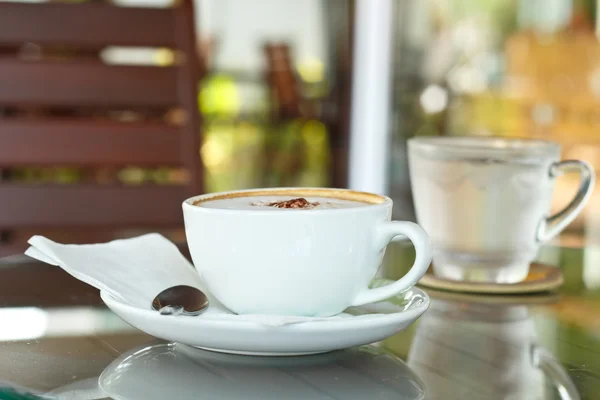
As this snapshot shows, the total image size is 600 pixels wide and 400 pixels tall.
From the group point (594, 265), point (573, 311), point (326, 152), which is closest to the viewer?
point (573, 311)

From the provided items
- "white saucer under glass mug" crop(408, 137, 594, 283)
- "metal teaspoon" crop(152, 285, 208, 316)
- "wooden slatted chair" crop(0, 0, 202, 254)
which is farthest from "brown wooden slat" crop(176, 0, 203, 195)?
"metal teaspoon" crop(152, 285, 208, 316)

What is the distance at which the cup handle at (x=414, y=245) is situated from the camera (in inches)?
17.1

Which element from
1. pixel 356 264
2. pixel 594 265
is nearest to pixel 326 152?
pixel 594 265

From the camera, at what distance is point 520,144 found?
25.5 inches

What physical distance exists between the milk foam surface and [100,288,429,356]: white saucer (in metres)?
0.07

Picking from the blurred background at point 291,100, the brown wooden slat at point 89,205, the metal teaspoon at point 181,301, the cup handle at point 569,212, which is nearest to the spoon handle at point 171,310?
the metal teaspoon at point 181,301

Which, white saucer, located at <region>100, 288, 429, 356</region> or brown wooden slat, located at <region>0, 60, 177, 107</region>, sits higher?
brown wooden slat, located at <region>0, 60, 177, 107</region>

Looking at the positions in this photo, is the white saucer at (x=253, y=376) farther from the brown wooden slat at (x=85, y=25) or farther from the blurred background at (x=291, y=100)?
the brown wooden slat at (x=85, y=25)

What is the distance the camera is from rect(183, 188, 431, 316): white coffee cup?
419mm

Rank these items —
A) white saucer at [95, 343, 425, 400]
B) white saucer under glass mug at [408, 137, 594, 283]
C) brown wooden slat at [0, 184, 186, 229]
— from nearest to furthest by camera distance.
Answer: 1. white saucer at [95, 343, 425, 400]
2. white saucer under glass mug at [408, 137, 594, 283]
3. brown wooden slat at [0, 184, 186, 229]

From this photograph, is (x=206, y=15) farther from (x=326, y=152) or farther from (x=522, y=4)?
(x=522, y=4)

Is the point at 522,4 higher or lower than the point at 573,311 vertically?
higher

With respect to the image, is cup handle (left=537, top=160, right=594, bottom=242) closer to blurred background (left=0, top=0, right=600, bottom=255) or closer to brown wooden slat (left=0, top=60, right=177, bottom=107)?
blurred background (left=0, top=0, right=600, bottom=255)

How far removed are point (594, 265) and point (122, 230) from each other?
715 millimetres
